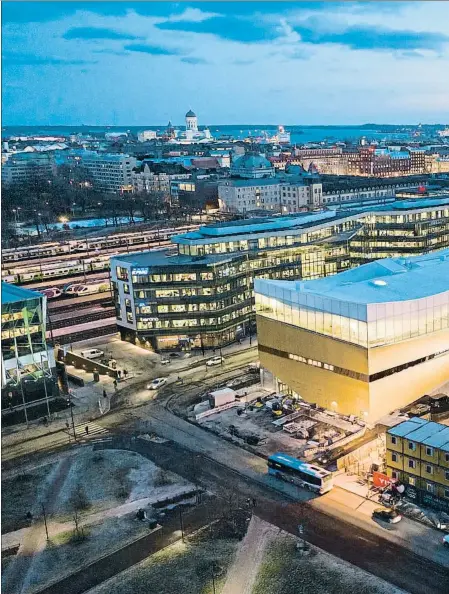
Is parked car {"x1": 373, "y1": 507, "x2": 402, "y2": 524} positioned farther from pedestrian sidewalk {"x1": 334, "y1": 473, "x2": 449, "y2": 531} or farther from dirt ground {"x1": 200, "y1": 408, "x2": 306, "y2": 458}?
dirt ground {"x1": 200, "y1": 408, "x2": 306, "y2": 458}

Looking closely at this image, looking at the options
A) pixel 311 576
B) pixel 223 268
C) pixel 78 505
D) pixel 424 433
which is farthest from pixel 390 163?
pixel 311 576

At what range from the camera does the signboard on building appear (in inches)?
1118

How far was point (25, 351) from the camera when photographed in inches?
1542

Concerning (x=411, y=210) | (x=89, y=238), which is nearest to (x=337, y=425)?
(x=411, y=210)

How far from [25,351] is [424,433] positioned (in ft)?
76.6

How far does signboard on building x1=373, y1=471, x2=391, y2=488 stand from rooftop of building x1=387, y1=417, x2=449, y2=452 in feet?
6.17

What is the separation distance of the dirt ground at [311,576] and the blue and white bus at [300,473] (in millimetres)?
4175

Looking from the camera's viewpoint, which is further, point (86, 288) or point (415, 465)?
point (86, 288)

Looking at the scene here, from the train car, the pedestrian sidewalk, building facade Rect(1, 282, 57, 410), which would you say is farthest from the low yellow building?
the train car

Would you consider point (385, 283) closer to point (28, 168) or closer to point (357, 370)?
point (357, 370)

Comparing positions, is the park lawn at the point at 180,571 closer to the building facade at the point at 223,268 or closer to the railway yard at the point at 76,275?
the railway yard at the point at 76,275

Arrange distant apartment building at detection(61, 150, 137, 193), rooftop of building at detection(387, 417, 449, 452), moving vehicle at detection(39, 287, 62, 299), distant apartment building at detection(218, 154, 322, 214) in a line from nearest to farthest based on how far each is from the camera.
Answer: rooftop of building at detection(387, 417, 449, 452), moving vehicle at detection(39, 287, 62, 299), distant apartment building at detection(218, 154, 322, 214), distant apartment building at detection(61, 150, 137, 193)

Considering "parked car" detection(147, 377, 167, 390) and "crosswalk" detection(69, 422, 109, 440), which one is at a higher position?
"parked car" detection(147, 377, 167, 390)

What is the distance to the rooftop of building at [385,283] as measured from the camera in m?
36.0
